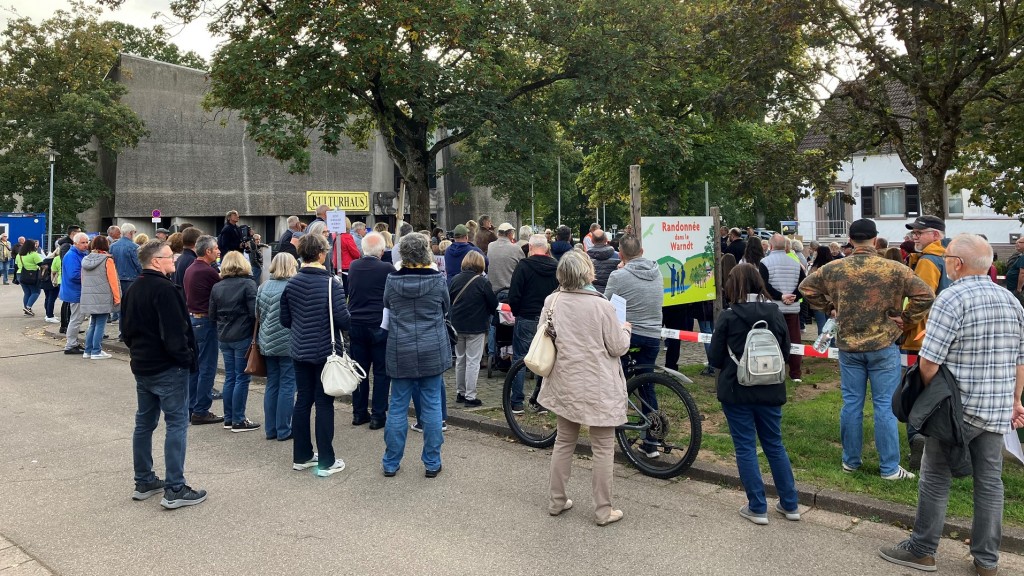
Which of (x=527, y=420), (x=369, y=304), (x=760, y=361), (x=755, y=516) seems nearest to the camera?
(x=760, y=361)

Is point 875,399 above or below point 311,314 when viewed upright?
below

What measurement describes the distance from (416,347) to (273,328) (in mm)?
1693

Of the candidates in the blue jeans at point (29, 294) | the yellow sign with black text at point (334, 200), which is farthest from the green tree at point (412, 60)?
the blue jeans at point (29, 294)

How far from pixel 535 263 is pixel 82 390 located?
6.09 metres

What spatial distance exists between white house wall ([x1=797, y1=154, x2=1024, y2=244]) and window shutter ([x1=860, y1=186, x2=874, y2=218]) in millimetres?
137

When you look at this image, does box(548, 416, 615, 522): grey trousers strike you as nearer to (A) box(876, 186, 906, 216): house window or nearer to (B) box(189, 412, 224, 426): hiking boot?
(B) box(189, 412, 224, 426): hiking boot

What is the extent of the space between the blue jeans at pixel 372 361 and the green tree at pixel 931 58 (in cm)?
862

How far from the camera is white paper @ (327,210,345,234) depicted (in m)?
11.3

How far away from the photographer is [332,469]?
6.24 meters

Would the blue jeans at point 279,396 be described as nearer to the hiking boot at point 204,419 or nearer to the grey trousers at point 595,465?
the hiking boot at point 204,419

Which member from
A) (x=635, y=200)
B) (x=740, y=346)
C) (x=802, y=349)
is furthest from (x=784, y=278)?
(x=740, y=346)

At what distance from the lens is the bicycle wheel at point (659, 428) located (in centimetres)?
598

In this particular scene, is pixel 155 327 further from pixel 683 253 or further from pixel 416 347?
pixel 683 253

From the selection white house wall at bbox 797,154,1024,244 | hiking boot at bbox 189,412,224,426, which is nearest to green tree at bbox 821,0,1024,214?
hiking boot at bbox 189,412,224,426
